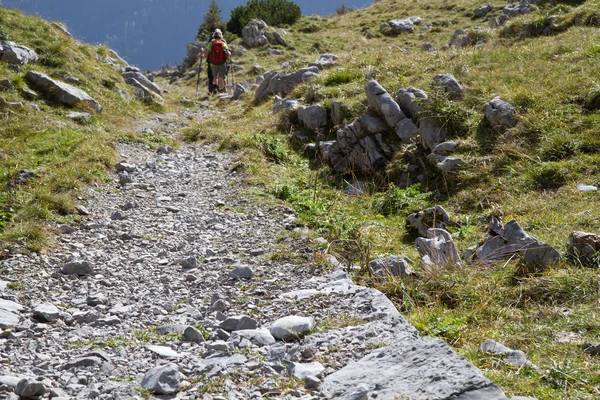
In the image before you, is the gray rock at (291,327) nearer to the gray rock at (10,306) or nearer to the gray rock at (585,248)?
the gray rock at (10,306)

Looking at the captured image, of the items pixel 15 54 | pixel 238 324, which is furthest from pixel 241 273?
pixel 15 54

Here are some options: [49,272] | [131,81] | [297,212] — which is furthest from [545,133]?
[131,81]

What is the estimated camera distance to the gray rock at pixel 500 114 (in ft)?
33.9

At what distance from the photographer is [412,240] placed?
319 inches

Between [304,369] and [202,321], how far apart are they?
1579mm

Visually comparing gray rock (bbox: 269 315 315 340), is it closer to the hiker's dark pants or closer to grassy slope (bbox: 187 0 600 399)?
grassy slope (bbox: 187 0 600 399)

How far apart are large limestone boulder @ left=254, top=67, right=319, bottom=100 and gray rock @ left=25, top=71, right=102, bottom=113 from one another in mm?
6647

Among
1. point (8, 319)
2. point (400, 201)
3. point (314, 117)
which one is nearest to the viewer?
point (8, 319)

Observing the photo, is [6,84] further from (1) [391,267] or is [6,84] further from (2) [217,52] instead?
(1) [391,267]

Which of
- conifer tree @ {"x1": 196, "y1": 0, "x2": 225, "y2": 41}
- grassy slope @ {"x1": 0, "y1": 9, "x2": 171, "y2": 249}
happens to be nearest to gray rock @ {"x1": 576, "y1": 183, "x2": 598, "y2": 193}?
grassy slope @ {"x1": 0, "y1": 9, "x2": 171, "y2": 249}

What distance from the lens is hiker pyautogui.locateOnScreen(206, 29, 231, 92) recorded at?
2350 centimetres

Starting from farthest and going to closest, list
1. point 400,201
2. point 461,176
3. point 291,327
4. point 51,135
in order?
1. point 51,135
2. point 461,176
3. point 400,201
4. point 291,327

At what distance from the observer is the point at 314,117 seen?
13.9 meters

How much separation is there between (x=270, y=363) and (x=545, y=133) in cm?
780
